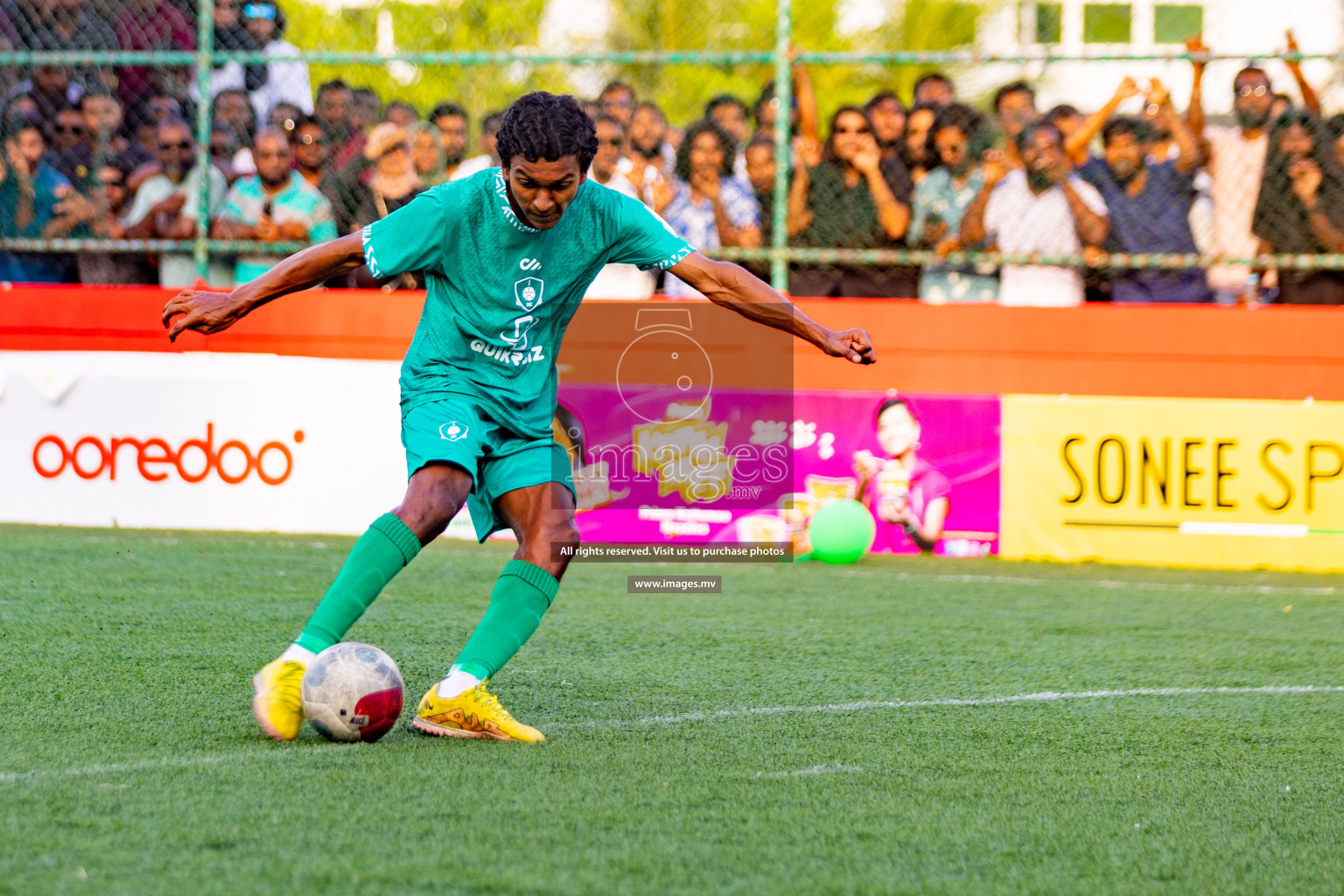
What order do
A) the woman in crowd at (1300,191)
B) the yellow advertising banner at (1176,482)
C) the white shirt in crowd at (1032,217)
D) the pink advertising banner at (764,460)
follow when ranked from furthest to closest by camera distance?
the white shirt in crowd at (1032,217) < the woman in crowd at (1300,191) < the pink advertising banner at (764,460) < the yellow advertising banner at (1176,482)

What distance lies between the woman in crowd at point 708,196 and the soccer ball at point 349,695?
626 cm

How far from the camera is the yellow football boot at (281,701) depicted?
442cm

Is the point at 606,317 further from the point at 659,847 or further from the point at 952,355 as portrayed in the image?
the point at 659,847

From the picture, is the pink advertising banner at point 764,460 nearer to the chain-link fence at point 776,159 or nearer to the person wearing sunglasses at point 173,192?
the chain-link fence at point 776,159

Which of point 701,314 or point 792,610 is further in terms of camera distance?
point 701,314

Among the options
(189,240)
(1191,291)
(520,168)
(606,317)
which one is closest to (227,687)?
(520,168)

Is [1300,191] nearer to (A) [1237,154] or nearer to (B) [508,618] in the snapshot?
(A) [1237,154]

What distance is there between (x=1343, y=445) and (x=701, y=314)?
389 cm

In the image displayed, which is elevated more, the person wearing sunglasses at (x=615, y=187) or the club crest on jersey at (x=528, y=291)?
the person wearing sunglasses at (x=615, y=187)

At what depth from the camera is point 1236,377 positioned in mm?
10133

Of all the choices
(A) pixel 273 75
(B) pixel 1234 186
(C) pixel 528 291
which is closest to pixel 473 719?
(C) pixel 528 291

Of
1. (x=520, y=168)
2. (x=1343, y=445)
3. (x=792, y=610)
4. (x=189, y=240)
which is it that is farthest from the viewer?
(x=189, y=240)

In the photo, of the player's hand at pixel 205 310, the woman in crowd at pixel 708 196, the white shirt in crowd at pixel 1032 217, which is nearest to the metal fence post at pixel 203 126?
the woman in crowd at pixel 708 196

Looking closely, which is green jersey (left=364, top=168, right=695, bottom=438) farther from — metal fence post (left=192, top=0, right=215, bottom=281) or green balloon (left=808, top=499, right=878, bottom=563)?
metal fence post (left=192, top=0, right=215, bottom=281)
